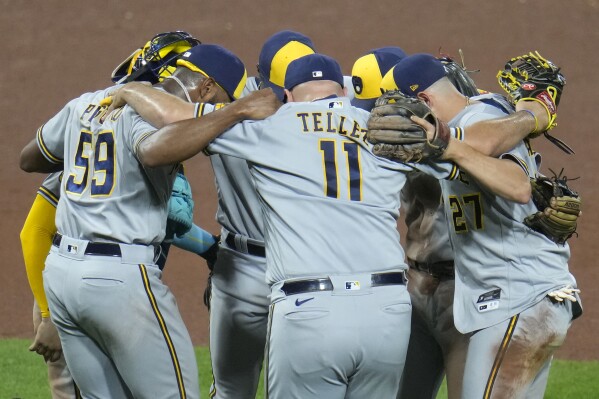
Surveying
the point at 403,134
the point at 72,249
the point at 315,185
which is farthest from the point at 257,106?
the point at 72,249

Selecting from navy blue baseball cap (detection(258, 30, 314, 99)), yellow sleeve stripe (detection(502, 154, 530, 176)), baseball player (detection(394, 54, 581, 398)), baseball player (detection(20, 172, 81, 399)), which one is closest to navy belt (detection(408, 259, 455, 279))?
baseball player (detection(394, 54, 581, 398))

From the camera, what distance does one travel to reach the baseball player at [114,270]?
141 inches

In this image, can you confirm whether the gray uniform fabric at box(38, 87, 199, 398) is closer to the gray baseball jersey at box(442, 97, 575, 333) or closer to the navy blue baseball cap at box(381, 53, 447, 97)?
the navy blue baseball cap at box(381, 53, 447, 97)

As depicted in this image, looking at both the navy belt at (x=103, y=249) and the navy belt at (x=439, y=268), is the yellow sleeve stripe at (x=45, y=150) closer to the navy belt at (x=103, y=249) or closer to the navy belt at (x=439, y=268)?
the navy belt at (x=103, y=249)

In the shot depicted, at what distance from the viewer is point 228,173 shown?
14.4ft

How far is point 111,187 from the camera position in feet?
12.0

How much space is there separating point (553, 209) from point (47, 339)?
2.10 meters

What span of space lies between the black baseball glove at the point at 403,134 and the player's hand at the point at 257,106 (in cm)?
33

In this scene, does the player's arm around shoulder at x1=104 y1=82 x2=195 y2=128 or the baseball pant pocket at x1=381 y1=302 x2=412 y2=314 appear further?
the player's arm around shoulder at x1=104 y1=82 x2=195 y2=128

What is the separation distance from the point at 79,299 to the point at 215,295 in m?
1.02

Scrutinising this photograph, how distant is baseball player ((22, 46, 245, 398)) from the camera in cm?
359

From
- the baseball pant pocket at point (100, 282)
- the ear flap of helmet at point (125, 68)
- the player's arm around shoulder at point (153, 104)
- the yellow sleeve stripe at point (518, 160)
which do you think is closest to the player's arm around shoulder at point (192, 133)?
the player's arm around shoulder at point (153, 104)

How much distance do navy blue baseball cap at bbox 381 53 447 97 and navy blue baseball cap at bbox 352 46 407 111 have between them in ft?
1.90

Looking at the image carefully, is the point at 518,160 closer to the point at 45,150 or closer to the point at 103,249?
the point at 103,249
